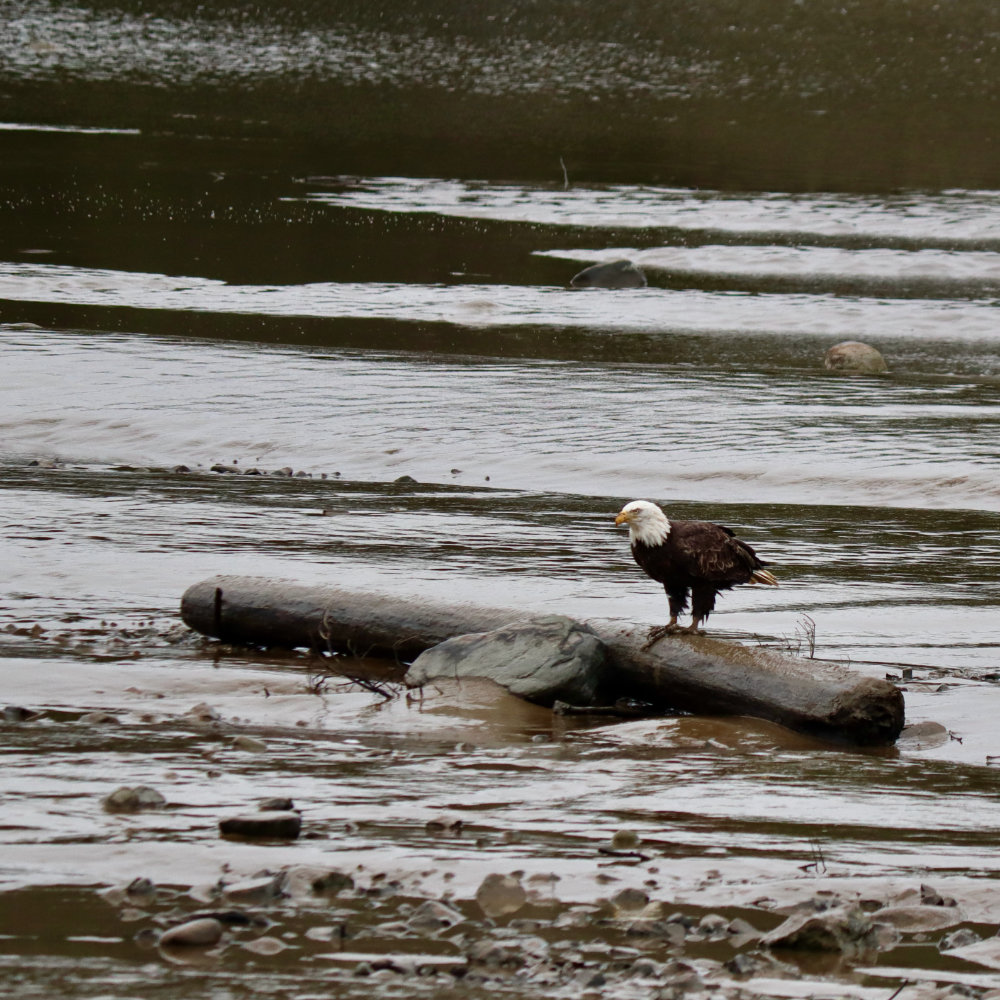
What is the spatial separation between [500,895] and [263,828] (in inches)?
31.6

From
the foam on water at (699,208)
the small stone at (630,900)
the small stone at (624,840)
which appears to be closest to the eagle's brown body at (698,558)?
the small stone at (624,840)

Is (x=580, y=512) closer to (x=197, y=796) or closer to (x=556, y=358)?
(x=197, y=796)

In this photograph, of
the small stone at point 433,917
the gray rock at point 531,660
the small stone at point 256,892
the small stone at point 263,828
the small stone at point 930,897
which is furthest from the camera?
the gray rock at point 531,660

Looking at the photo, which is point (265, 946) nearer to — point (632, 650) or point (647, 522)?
point (647, 522)

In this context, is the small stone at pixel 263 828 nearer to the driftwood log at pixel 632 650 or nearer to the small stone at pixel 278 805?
the small stone at pixel 278 805

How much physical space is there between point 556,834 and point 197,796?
3.63 ft

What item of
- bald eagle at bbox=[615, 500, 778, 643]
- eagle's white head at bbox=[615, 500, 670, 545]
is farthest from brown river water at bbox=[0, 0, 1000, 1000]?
eagle's white head at bbox=[615, 500, 670, 545]

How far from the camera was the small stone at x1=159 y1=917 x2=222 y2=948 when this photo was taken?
157 inches

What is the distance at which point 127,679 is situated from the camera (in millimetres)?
6957

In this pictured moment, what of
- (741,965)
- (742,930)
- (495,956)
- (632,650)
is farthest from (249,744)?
(741,965)

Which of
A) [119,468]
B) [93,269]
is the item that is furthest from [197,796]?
[93,269]

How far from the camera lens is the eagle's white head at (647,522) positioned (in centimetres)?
670

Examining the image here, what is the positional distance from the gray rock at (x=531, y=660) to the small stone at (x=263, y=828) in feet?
6.84

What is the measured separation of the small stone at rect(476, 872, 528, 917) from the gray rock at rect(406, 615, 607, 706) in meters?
2.34
